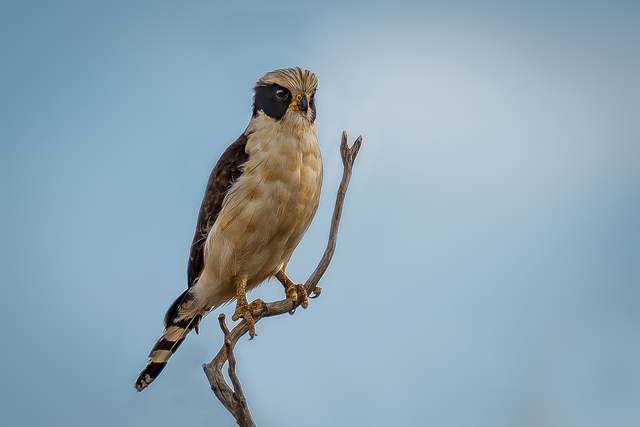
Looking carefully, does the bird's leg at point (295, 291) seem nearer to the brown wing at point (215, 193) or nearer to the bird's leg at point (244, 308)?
the bird's leg at point (244, 308)

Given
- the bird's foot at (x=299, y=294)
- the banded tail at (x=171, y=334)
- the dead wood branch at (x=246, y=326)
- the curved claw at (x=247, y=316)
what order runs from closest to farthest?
the dead wood branch at (x=246, y=326), the curved claw at (x=247, y=316), the bird's foot at (x=299, y=294), the banded tail at (x=171, y=334)

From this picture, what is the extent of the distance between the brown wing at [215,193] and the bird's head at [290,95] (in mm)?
280

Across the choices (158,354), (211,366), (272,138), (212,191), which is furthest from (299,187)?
(158,354)

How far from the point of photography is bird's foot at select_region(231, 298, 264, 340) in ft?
12.4

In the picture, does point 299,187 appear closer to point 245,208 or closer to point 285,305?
point 245,208

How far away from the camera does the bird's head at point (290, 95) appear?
12.8 feet

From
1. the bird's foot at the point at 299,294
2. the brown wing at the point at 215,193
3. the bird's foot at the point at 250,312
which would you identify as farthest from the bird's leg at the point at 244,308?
the brown wing at the point at 215,193

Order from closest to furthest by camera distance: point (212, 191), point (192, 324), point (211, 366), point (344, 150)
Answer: point (211, 366) < point (344, 150) < point (212, 191) < point (192, 324)

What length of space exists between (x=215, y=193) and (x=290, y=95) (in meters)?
0.73

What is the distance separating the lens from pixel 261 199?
12.5ft

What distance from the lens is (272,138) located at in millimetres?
3883

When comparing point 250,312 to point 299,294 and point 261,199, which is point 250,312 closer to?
point 299,294

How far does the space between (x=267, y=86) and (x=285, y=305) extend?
1288mm

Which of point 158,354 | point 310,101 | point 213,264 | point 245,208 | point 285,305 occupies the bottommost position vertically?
point 158,354
